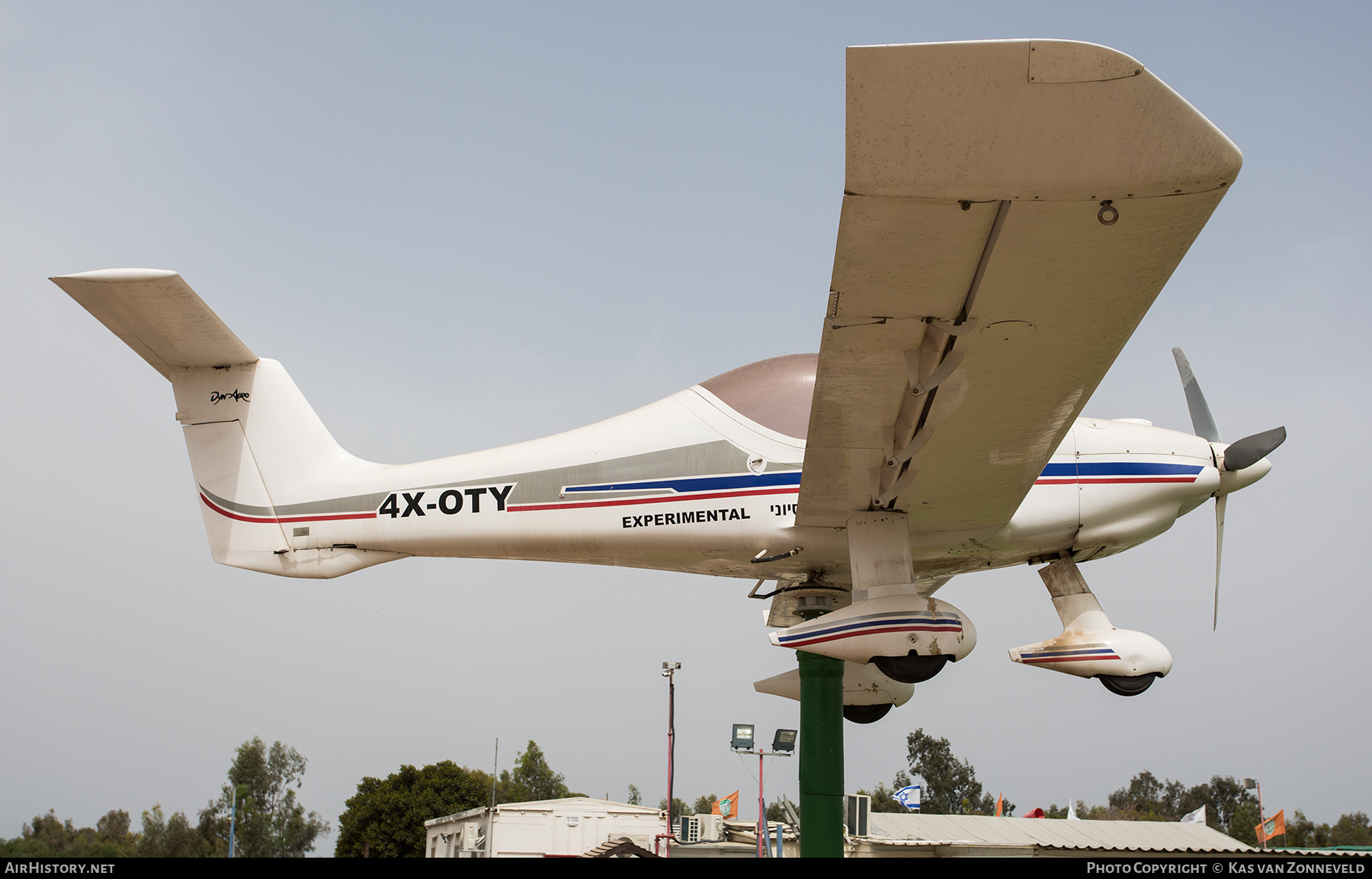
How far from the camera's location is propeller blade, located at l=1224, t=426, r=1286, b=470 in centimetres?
873

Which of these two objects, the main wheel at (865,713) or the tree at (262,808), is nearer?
the main wheel at (865,713)

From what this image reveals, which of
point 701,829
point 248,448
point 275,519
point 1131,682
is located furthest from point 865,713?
point 701,829

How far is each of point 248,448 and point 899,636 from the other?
6798mm

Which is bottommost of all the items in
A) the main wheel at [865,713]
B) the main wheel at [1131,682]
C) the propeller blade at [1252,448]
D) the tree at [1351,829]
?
the tree at [1351,829]

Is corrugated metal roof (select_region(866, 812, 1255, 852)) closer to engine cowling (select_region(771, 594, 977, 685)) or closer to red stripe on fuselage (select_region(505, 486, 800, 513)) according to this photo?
red stripe on fuselage (select_region(505, 486, 800, 513))

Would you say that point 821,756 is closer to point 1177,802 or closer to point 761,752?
point 761,752

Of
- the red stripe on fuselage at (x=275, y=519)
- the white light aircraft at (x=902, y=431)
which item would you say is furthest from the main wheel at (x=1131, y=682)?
the red stripe on fuselage at (x=275, y=519)

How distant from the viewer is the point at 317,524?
8977 millimetres

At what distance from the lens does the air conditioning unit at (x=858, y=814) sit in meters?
21.4

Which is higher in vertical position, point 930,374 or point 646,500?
point 930,374

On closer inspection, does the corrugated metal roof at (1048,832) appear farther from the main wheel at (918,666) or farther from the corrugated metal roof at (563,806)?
the main wheel at (918,666)

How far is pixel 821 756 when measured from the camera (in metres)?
8.36

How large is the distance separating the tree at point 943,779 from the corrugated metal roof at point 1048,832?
147 ft

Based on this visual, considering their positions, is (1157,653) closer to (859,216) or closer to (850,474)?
(850,474)
